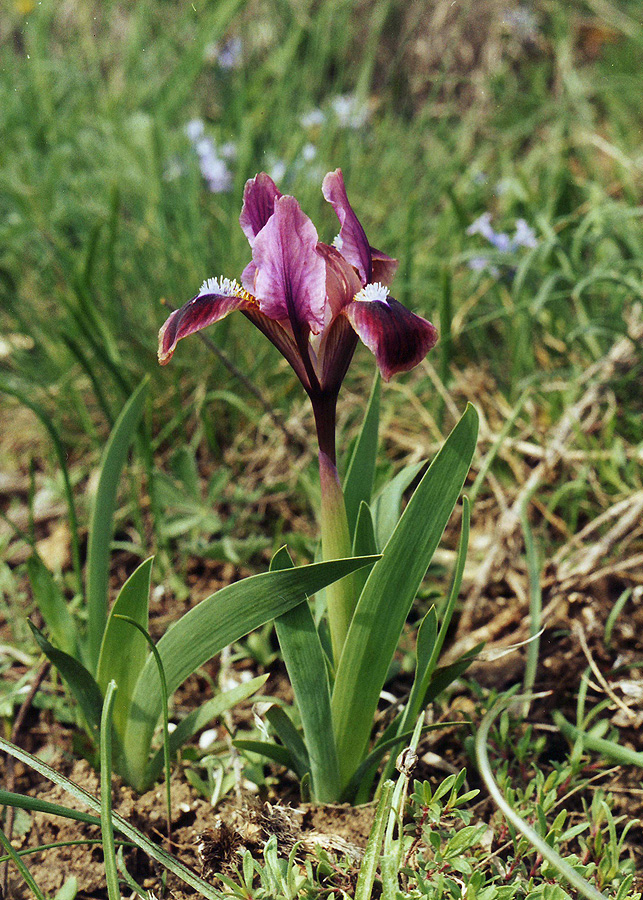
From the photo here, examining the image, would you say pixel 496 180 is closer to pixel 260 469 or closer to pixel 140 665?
pixel 260 469

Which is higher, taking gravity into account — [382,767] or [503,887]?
[382,767]

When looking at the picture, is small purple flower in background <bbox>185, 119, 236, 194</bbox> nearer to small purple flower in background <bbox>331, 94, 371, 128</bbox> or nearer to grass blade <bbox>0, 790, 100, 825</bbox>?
small purple flower in background <bbox>331, 94, 371, 128</bbox>

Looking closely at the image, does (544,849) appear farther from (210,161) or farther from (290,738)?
(210,161)

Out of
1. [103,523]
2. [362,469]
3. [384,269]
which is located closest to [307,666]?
[362,469]

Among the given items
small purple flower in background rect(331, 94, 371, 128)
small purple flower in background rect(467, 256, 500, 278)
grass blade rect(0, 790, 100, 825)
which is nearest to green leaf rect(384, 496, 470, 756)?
grass blade rect(0, 790, 100, 825)

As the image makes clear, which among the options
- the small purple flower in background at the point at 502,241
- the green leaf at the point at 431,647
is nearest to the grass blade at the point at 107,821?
the green leaf at the point at 431,647

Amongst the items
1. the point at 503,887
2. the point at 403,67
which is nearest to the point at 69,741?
the point at 503,887
